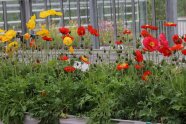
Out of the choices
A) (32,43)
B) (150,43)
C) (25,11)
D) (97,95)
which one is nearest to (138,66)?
(150,43)

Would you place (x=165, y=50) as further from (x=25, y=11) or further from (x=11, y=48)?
(x=25, y=11)

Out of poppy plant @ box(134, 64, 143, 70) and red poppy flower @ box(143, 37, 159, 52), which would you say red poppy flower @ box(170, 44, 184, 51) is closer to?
red poppy flower @ box(143, 37, 159, 52)

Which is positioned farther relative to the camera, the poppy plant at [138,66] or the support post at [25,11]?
the support post at [25,11]

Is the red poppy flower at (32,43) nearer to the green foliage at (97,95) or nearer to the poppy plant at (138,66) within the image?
the green foliage at (97,95)

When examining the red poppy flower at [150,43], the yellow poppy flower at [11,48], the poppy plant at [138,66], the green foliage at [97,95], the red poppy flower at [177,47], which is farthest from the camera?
the yellow poppy flower at [11,48]

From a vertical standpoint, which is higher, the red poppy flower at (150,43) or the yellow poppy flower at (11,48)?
the red poppy flower at (150,43)

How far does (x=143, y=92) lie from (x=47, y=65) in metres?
1.27

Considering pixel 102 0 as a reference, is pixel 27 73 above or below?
below

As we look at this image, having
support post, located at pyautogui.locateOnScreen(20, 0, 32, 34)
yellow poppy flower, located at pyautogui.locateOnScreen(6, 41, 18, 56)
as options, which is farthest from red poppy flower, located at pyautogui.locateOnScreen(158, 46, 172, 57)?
support post, located at pyautogui.locateOnScreen(20, 0, 32, 34)

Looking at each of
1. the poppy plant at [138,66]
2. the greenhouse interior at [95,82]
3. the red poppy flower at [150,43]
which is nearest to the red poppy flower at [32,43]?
the greenhouse interior at [95,82]

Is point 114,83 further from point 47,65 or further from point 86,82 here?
point 47,65

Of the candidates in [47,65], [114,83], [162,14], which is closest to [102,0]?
[162,14]

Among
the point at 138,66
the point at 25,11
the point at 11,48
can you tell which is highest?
the point at 25,11

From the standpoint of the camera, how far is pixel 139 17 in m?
12.3
